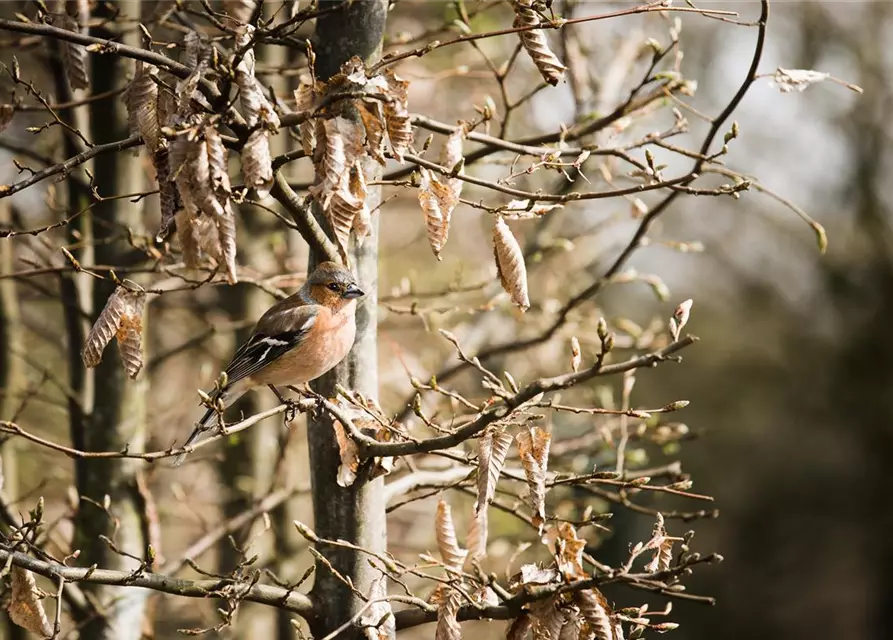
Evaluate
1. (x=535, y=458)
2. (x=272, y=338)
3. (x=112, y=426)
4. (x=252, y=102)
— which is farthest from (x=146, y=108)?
(x=112, y=426)

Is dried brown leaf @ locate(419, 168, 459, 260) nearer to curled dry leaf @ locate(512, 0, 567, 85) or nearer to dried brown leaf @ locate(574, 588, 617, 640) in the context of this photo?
curled dry leaf @ locate(512, 0, 567, 85)

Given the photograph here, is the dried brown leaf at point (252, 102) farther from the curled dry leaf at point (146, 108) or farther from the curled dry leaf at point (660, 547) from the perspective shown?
the curled dry leaf at point (660, 547)

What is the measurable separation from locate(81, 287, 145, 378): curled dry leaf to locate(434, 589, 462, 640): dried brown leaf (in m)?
1.26

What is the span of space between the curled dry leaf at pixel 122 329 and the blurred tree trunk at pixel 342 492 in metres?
0.91

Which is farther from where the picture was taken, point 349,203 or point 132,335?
point 132,335

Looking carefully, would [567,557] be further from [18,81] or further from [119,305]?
[18,81]

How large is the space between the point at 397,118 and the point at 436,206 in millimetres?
315

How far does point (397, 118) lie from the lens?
2.58 m

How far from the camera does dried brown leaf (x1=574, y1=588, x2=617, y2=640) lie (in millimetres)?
2729

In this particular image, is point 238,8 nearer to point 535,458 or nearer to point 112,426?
point 535,458

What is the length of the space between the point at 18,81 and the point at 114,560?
2.84 m

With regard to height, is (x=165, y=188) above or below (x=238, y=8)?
below

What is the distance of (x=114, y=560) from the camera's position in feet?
15.8

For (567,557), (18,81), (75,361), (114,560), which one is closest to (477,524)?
(567,557)
